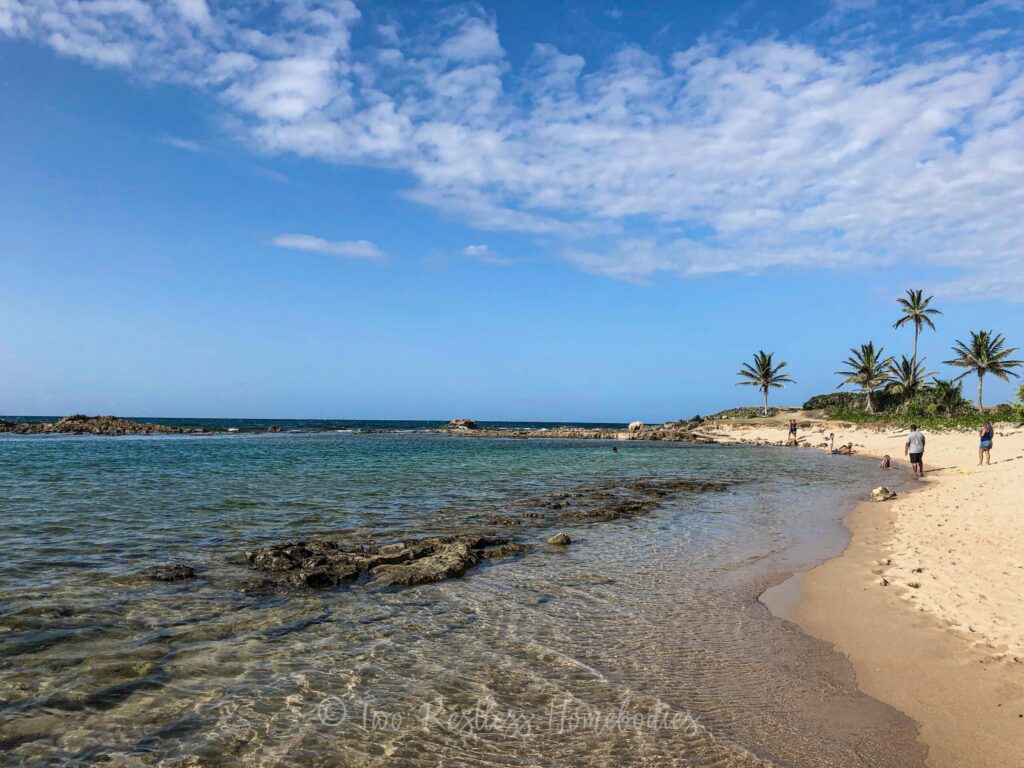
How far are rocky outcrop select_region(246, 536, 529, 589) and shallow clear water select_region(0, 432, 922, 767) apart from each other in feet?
1.31

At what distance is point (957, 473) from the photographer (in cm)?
2655

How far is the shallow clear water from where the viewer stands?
475 centimetres

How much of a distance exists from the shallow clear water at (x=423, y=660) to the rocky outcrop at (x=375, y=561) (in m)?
0.40

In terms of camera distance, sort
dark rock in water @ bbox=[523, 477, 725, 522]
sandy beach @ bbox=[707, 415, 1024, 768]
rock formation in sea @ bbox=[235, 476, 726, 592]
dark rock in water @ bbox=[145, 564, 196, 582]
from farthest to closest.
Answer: dark rock in water @ bbox=[523, 477, 725, 522]
rock formation in sea @ bbox=[235, 476, 726, 592]
dark rock in water @ bbox=[145, 564, 196, 582]
sandy beach @ bbox=[707, 415, 1024, 768]

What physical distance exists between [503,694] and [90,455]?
36802 millimetres

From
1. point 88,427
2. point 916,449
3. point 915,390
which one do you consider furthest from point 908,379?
point 88,427

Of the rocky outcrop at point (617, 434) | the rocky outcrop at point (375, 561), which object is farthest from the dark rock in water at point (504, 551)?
the rocky outcrop at point (617, 434)

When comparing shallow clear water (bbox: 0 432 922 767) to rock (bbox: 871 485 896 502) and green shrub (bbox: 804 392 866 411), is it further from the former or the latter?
green shrub (bbox: 804 392 866 411)

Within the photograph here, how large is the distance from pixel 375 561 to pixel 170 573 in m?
3.20

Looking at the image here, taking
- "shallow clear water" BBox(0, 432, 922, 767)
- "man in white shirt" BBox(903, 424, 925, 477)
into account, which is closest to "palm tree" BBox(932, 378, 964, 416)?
"man in white shirt" BBox(903, 424, 925, 477)

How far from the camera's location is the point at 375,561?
1040 centimetres

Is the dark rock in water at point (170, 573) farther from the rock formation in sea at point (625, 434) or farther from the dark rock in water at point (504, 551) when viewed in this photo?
the rock formation in sea at point (625, 434)

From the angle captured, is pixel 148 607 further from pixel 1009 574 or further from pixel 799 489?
pixel 799 489

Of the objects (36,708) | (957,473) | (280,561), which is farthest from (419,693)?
(957,473)
